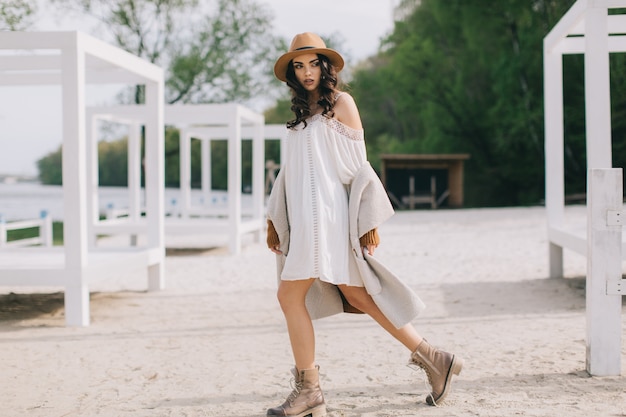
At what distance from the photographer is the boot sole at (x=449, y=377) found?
Result: 11.0 feet

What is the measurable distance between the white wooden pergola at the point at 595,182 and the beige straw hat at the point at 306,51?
5.23 ft

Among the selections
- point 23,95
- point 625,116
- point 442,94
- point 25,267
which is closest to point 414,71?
point 442,94

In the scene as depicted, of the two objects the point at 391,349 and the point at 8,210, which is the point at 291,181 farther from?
the point at 8,210

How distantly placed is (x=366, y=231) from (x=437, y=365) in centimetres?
71

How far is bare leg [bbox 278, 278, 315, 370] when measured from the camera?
3195mm

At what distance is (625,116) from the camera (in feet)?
78.6

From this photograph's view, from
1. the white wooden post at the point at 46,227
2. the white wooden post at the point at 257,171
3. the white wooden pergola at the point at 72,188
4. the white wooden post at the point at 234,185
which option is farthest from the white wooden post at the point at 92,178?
the white wooden pergola at the point at 72,188

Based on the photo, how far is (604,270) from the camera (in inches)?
155

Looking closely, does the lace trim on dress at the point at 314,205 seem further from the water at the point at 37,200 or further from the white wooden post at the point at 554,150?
the water at the point at 37,200

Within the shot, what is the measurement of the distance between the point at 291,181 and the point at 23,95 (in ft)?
90.3

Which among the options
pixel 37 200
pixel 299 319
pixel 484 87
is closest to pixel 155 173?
pixel 299 319

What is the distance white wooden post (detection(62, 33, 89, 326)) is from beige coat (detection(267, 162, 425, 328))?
9.59ft

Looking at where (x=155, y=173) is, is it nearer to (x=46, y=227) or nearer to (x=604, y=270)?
(x=604, y=270)

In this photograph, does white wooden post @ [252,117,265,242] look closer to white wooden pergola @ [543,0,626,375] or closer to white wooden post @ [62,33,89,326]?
white wooden pergola @ [543,0,626,375]
